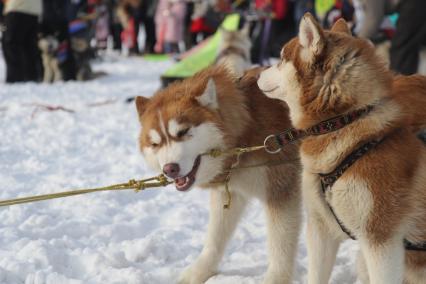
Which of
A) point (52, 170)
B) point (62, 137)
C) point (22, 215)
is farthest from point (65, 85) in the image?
point (22, 215)

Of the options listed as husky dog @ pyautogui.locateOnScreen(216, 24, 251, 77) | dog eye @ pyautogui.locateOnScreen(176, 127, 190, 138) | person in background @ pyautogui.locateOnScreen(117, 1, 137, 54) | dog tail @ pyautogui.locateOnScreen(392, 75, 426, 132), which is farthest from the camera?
person in background @ pyautogui.locateOnScreen(117, 1, 137, 54)

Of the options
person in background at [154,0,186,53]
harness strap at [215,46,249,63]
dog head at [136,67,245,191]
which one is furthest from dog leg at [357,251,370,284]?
person in background at [154,0,186,53]

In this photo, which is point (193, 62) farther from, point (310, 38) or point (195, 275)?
point (310, 38)

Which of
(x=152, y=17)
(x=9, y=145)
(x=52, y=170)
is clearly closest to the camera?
(x=52, y=170)

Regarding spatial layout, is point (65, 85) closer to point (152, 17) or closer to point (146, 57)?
point (146, 57)

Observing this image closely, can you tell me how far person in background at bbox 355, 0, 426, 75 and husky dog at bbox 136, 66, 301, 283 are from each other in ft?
8.20

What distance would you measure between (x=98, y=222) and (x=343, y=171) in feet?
5.77

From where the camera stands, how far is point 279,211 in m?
2.47

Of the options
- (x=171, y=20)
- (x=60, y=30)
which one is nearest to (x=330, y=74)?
(x=60, y=30)

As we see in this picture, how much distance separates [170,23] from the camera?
14.1 meters

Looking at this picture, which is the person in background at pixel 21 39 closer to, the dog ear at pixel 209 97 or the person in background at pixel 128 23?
the person in background at pixel 128 23

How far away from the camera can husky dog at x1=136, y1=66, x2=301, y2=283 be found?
A: 7.36 feet

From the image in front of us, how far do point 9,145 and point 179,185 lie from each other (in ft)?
9.99

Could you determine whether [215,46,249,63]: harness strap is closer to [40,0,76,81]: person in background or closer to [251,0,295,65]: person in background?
[251,0,295,65]: person in background
